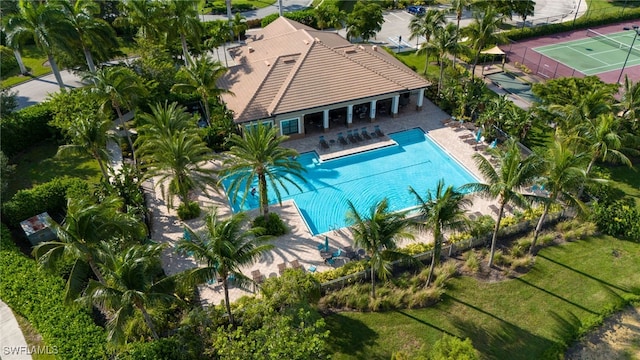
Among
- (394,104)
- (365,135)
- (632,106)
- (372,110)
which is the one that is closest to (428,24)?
(394,104)

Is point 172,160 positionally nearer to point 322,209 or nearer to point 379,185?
point 322,209

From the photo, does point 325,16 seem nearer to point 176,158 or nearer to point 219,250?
point 176,158

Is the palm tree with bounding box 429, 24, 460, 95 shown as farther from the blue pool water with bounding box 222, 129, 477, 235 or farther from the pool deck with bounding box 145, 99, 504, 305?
the blue pool water with bounding box 222, 129, 477, 235

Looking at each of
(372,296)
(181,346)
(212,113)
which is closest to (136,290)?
(181,346)

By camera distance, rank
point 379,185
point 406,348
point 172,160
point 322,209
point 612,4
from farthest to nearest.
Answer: point 612,4
point 379,185
point 322,209
point 172,160
point 406,348

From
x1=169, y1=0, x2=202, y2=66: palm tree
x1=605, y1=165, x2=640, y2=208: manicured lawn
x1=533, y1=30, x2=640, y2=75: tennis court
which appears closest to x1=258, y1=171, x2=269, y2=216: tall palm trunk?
x1=169, y1=0, x2=202, y2=66: palm tree

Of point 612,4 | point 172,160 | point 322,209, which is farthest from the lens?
point 612,4

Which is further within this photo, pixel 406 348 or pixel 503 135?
pixel 503 135
